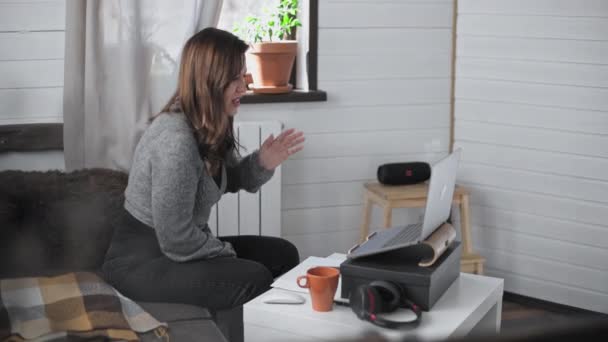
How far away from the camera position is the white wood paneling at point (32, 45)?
7.33 ft

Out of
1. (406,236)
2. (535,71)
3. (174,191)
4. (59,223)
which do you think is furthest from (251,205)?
(535,71)

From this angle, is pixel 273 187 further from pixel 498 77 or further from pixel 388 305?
pixel 388 305

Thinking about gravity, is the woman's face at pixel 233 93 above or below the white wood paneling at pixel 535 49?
below

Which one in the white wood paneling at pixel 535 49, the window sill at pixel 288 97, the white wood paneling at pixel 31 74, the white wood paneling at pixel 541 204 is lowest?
the white wood paneling at pixel 541 204

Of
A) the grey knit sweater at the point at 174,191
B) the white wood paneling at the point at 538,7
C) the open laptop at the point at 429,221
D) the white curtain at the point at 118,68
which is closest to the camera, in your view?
the open laptop at the point at 429,221

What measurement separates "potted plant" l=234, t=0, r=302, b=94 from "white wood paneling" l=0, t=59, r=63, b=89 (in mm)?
677

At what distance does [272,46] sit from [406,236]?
1.18 metres

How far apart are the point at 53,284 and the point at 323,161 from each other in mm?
1291

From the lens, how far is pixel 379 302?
140 centimetres

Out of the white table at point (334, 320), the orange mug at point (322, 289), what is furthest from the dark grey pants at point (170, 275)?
the orange mug at point (322, 289)

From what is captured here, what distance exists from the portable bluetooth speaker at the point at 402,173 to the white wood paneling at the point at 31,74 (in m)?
1.15

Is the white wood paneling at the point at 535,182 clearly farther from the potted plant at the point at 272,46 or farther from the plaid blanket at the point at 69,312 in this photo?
the plaid blanket at the point at 69,312

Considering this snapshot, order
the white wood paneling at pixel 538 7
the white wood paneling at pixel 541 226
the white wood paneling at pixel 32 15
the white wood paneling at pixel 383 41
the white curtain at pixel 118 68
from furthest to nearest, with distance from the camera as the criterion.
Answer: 1. the white wood paneling at pixel 383 41
2. the white wood paneling at pixel 541 226
3. the white wood paneling at pixel 538 7
4. the white wood paneling at pixel 32 15
5. the white curtain at pixel 118 68

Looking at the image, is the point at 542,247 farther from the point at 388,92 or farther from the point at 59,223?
the point at 59,223
